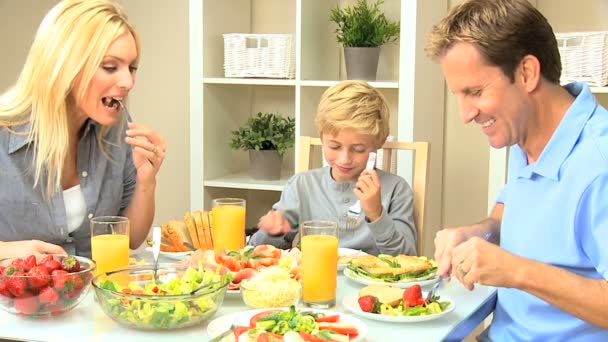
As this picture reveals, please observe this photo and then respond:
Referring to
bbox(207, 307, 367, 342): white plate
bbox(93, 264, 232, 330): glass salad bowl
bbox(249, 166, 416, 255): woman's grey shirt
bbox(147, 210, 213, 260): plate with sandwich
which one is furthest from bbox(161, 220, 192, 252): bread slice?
bbox(207, 307, 367, 342): white plate

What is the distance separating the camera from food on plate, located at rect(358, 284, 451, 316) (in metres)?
1.55

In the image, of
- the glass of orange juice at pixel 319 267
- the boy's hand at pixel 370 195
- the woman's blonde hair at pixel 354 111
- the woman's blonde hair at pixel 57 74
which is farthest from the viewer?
the woman's blonde hair at pixel 354 111

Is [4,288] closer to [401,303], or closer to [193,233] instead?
[193,233]

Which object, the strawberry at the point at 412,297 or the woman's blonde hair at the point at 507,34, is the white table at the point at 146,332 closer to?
the strawberry at the point at 412,297

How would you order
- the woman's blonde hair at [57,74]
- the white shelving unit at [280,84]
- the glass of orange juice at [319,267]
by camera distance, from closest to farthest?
the glass of orange juice at [319,267] → the woman's blonde hair at [57,74] → the white shelving unit at [280,84]

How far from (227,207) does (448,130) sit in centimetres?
150

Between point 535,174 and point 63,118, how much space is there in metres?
1.19

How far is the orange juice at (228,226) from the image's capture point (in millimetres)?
2020

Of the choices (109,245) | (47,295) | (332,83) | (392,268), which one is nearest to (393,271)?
(392,268)

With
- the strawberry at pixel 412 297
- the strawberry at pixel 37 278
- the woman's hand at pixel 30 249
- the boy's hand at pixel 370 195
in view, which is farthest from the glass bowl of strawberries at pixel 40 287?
the boy's hand at pixel 370 195

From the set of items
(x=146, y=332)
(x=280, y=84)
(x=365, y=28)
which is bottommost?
(x=146, y=332)

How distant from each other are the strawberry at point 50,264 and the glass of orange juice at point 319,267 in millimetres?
501

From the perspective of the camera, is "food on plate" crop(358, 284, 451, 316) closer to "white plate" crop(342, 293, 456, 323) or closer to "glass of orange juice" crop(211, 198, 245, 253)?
"white plate" crop(342, 293, 456, 323)

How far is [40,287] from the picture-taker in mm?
1500
